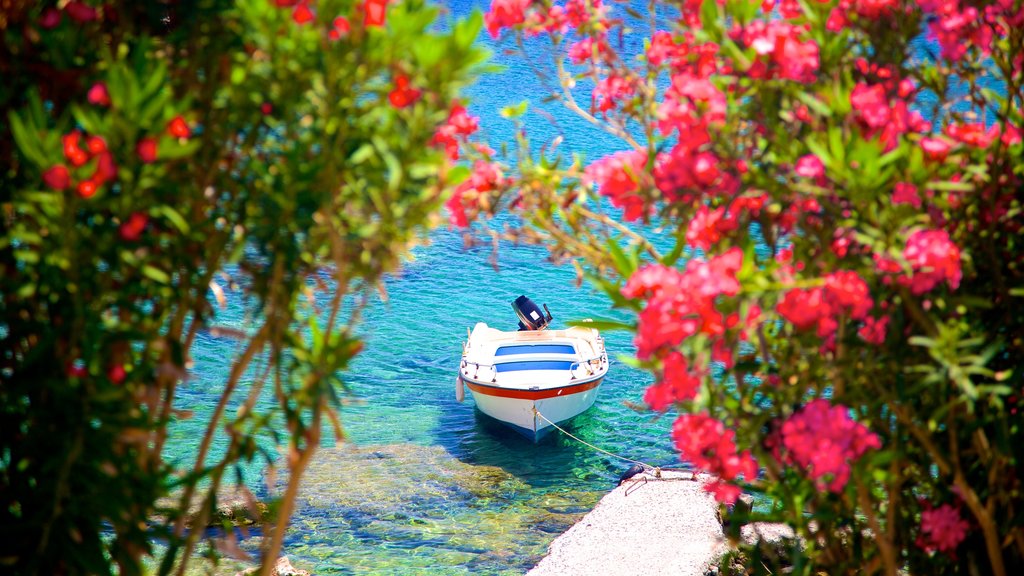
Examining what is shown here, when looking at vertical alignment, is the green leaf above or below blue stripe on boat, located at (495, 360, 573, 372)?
below

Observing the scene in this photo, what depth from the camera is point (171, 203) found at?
203 cm

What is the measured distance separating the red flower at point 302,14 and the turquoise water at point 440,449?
17.6 feet

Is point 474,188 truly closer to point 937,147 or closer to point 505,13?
point 505,13

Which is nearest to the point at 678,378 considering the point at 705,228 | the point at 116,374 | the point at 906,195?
the point at 705,228

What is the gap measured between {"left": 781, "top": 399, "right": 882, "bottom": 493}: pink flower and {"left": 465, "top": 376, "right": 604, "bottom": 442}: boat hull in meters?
9.84

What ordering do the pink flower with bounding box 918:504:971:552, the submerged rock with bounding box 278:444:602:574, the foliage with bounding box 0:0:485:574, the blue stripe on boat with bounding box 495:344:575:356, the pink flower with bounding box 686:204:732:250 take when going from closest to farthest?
the foliage with bounding box 0:0:485:574, the pink flower with bounding box 686:204:732:250, the pink flower with bounding box 918:504:971:552, the submerged rock with bounding box 278:444:602:574, the blue stripe on boat with bounding box 495:344:575:356

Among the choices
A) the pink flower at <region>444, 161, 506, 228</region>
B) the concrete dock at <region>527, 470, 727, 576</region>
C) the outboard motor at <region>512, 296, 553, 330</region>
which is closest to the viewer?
the pink flower at <region>444, 161, 506, 228</region>

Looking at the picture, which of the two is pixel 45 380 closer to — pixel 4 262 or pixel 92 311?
pixel 92 311

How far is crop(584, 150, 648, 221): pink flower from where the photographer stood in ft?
7.66

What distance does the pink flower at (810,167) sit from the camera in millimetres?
2008

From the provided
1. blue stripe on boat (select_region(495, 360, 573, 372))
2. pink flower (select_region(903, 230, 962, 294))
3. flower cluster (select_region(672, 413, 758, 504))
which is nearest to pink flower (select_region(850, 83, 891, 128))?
pink flower (select_region(903, 230, 962, 294))

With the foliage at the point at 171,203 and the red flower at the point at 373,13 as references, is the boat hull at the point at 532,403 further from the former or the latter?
the red flower at the point at 373,13

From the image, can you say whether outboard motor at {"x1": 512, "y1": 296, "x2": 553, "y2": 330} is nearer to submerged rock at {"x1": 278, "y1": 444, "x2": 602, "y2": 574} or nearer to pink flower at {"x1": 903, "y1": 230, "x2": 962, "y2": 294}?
submerged rock at {"x1": 278, "y1": 444, "x2": 602, "y2": 574}

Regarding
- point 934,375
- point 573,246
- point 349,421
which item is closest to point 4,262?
point 573,246
